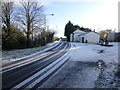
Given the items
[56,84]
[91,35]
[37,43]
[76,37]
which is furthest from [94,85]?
[76,37]

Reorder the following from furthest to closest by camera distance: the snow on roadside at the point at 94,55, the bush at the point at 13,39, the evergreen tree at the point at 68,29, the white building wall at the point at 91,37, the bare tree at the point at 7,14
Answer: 1. the evergreen tree at the point at 68,29
2. the white building wall at the point at 91,37
3. the bare tree at the point at 7,14
4. the bush at the point at 13,39
5. the snow on roadside at the point at 94,55

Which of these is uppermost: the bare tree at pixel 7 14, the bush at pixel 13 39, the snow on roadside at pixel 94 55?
the bare tree at pixel 7 14

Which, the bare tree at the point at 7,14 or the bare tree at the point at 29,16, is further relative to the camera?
the bare tree at the point at 29,16

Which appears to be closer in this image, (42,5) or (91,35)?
(42,5)

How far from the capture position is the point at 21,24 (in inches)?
949

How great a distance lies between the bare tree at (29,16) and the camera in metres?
24.2

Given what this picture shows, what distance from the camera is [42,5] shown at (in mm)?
26375

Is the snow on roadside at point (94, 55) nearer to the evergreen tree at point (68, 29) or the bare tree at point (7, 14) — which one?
the bare tree at point (7, 14)

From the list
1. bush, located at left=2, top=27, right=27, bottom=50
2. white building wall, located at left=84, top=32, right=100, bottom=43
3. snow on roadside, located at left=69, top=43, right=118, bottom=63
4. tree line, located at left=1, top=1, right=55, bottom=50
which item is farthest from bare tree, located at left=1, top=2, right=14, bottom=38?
white building wall, located at left=84, top=32, right=100, bottom=43

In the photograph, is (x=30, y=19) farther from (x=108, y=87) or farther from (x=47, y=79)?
(x=108, y=87)

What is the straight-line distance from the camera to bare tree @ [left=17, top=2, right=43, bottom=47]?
2425cm

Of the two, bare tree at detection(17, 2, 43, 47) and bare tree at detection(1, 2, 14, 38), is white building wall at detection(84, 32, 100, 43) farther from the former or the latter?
bare tree at detection(1, 2, 14, 38)

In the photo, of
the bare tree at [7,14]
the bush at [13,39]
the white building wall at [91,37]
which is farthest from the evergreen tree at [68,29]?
the bare tree at [7,14]

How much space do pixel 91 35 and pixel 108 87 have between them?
125 ft
